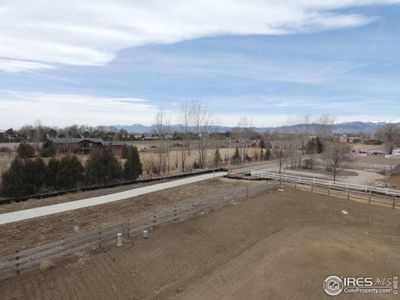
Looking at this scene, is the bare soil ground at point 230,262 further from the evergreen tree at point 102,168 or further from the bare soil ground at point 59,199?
the evergreen tree at point 102,168

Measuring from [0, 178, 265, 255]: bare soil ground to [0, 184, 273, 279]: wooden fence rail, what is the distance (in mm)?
1221

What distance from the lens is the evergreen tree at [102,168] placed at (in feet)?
112

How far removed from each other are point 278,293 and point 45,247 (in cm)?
878

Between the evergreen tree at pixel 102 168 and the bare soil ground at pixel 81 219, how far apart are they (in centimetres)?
723

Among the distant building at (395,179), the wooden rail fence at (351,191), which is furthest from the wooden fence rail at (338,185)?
the distant building at (395,179)

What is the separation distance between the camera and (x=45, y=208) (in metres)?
22.0

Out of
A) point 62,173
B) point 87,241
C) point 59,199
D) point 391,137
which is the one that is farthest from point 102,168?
point 391,137

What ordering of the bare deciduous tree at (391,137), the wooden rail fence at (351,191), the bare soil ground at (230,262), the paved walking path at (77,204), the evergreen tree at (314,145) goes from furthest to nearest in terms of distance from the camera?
the bare deciduous tree at (391,137)
the evergreen tree at (314,145)
the wooden rail fence at (351,191)
the paved walking path at (77,204)
the bare soil ground at (230,262)

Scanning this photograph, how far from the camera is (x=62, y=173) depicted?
31312 mm

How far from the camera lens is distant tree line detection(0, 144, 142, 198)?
92.8 feet

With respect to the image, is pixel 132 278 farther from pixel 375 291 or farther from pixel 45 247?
pixel 375 291

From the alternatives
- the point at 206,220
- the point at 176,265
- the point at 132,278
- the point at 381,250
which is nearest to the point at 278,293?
the point at 176,265

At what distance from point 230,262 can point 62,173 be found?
74.1 feet

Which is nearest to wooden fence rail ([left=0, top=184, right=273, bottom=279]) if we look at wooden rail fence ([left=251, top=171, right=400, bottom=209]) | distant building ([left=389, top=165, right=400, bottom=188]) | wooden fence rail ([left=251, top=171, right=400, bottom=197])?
wooden rail fence ([left=251, top=171, right=400, bottom=209])
